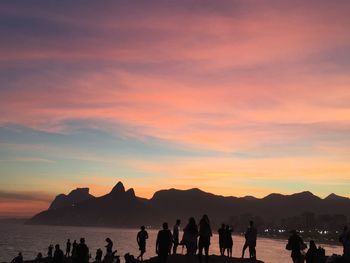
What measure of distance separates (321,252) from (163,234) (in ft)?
30.0

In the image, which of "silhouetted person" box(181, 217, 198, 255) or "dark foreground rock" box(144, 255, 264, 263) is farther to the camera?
"dark foreground rock" box(144, 255, 264, 263)

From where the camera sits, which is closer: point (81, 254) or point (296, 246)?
point (81, 254)

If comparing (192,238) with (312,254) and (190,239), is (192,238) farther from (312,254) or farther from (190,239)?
(312,254)

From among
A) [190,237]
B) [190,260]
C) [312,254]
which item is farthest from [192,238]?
[312,254]

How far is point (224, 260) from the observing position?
90.3 feet

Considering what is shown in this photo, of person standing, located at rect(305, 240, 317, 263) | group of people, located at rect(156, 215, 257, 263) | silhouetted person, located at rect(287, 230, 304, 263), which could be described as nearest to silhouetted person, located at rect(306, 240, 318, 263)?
person standing, located at rect(305, 240, 317, 263)

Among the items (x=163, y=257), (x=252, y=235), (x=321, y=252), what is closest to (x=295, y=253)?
(x=321, y=252)

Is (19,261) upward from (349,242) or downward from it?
downward

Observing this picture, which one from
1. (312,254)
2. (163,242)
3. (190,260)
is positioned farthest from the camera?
(190,260)

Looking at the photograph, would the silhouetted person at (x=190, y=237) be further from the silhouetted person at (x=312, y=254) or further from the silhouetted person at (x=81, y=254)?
the silhouetted person at (x=312, y=254)

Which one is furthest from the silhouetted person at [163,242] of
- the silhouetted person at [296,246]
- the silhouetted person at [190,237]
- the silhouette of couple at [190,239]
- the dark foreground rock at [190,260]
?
the silhouetted person at [296,246]

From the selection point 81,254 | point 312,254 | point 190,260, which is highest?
point 312,254

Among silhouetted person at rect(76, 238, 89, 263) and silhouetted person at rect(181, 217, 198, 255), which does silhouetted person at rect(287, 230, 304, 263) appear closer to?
silhouetted person at rect(181, 217, 198, 255)

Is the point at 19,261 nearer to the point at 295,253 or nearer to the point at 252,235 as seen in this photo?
the point at 252,235
